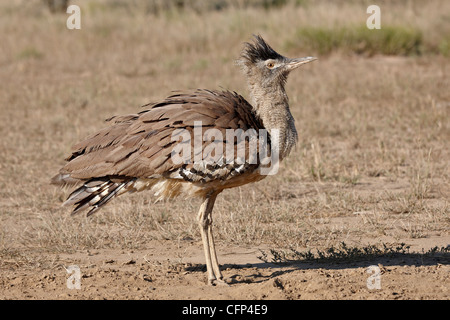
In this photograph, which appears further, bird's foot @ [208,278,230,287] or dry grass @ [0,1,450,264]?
dry grass @ [0,1,450,264]

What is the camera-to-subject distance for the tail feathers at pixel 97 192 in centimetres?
448

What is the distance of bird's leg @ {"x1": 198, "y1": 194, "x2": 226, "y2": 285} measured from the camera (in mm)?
4605

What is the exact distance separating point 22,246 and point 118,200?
1.41 metres

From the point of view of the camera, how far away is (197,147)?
4363 mm

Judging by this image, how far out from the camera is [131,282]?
460cm

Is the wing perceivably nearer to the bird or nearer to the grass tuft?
the bird

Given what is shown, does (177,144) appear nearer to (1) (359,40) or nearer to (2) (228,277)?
(2) (228,277)

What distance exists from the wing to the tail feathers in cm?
7

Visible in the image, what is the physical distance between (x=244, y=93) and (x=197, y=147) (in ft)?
19.8

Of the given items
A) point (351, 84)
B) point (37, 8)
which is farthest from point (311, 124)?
point (37, 8)
